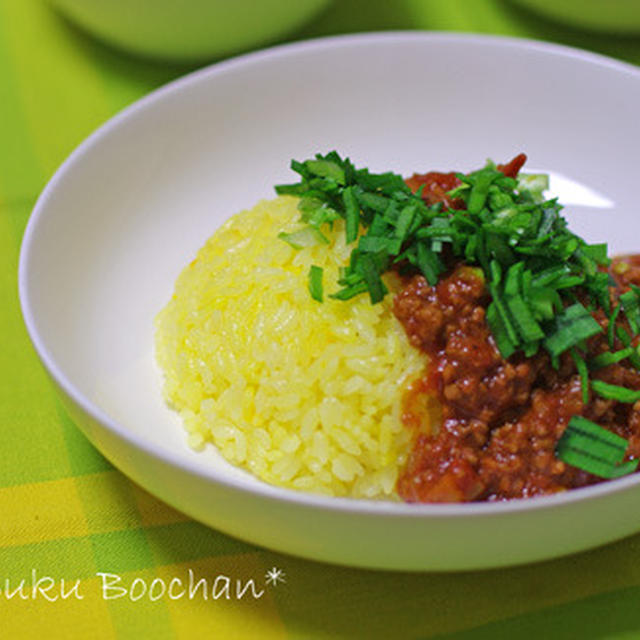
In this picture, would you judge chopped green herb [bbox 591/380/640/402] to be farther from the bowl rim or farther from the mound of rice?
the mound of rice

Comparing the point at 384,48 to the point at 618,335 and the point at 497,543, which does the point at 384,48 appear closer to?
the point at 618,335

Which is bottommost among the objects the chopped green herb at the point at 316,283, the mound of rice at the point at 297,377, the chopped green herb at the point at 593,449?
the mound of rice at the point at 297,377

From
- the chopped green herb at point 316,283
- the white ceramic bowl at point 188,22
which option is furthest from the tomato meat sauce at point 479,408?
the white ceramic bowl at point 188,22

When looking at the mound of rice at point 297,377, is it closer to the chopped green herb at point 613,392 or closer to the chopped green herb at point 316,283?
the chopped green herb at point 316,283

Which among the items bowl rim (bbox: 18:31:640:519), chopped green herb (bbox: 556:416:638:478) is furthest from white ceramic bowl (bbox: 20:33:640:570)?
chopped green herb (bbox: 556:416:638:478)

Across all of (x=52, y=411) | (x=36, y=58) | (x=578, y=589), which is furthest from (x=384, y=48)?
(x=578, y=589)

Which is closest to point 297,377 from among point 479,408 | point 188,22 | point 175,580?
point 479,408

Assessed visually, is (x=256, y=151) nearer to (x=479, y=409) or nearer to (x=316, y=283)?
(x=316, y=283)
